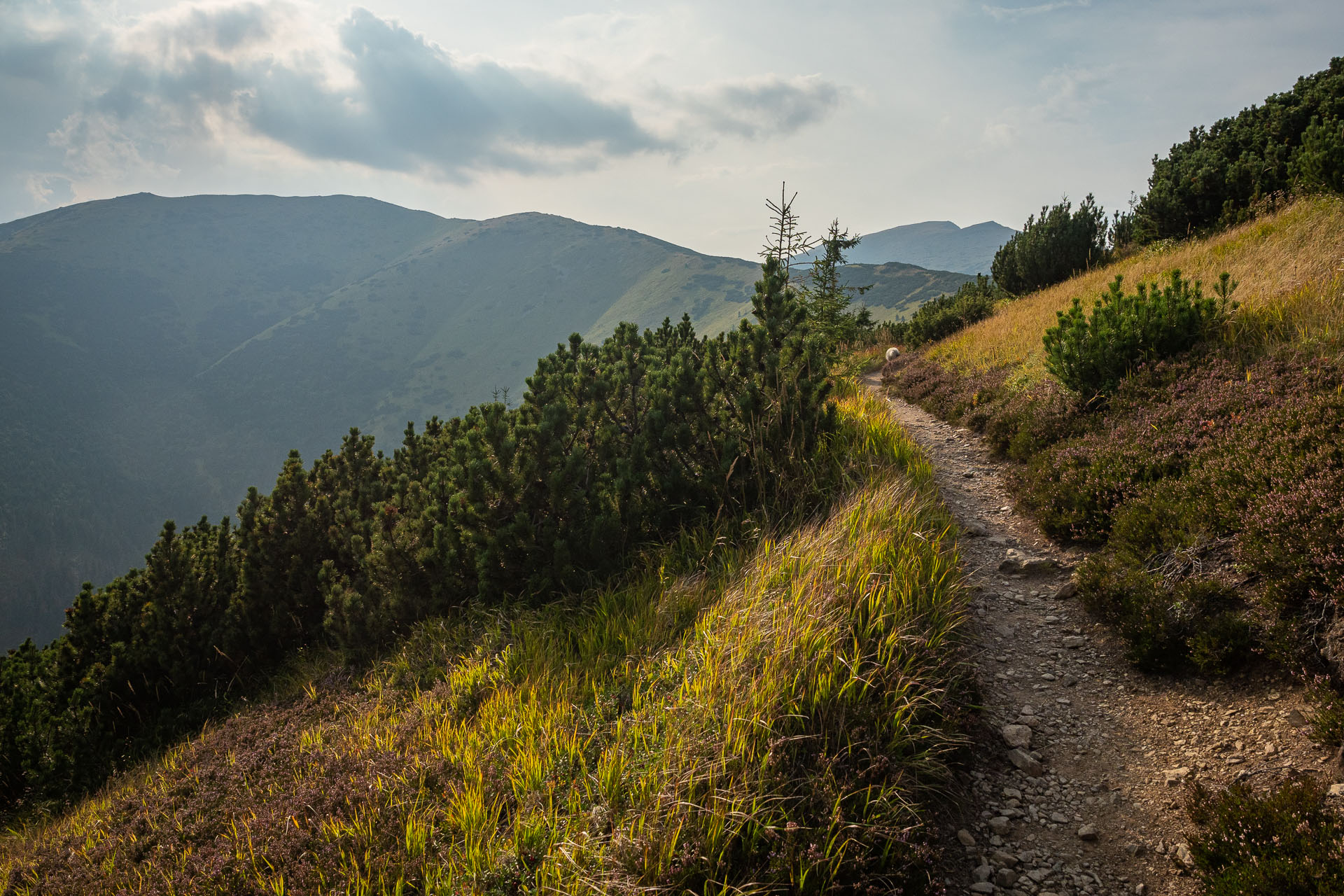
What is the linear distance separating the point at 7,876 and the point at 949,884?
5.84 m

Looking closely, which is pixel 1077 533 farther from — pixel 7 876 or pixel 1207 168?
pixel 1207 168

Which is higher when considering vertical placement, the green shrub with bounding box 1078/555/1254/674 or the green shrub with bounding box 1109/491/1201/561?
the green shrub with bounding box 1109/491/1201/561

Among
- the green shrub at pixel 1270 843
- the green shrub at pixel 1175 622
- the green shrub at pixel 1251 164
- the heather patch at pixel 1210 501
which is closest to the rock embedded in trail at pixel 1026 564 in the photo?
the heather patch at pixel 1210 501

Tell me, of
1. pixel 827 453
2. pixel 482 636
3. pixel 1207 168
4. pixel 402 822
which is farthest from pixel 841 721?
pixel 1207 168

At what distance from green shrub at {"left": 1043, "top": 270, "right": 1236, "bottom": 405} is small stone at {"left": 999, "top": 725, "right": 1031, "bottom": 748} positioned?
499 centimetres

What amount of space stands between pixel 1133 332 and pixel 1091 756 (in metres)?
5.57

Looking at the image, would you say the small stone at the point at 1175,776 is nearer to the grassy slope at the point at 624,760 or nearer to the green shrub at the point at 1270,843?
the green shrub at the point at 1270,843

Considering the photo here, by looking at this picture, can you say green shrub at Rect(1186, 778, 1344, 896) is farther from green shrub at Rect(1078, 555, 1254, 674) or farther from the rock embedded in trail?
the rock embedded in trail

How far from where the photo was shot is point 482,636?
5.38 m

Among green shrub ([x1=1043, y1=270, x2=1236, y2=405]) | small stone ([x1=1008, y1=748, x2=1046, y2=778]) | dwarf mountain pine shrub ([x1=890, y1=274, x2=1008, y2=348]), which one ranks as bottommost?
small stone ([x1=1008, y1=748, x2=1046, y2=778])

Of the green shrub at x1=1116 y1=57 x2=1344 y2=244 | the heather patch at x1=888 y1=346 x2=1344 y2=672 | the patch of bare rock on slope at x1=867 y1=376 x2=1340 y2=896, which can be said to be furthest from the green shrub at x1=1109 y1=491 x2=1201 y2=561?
the green shrub at x1=1116 y1=57 x2=1344 y2=244

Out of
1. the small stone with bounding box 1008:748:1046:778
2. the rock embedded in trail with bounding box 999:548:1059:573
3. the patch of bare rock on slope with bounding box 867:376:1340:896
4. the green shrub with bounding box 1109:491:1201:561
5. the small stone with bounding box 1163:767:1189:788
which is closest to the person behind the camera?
the patch of bare rock on slope with bounding box 867:376:1340:896

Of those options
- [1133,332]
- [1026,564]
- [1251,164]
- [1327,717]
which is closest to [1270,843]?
[1327,717]

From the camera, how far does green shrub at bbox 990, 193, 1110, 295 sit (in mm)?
17750
